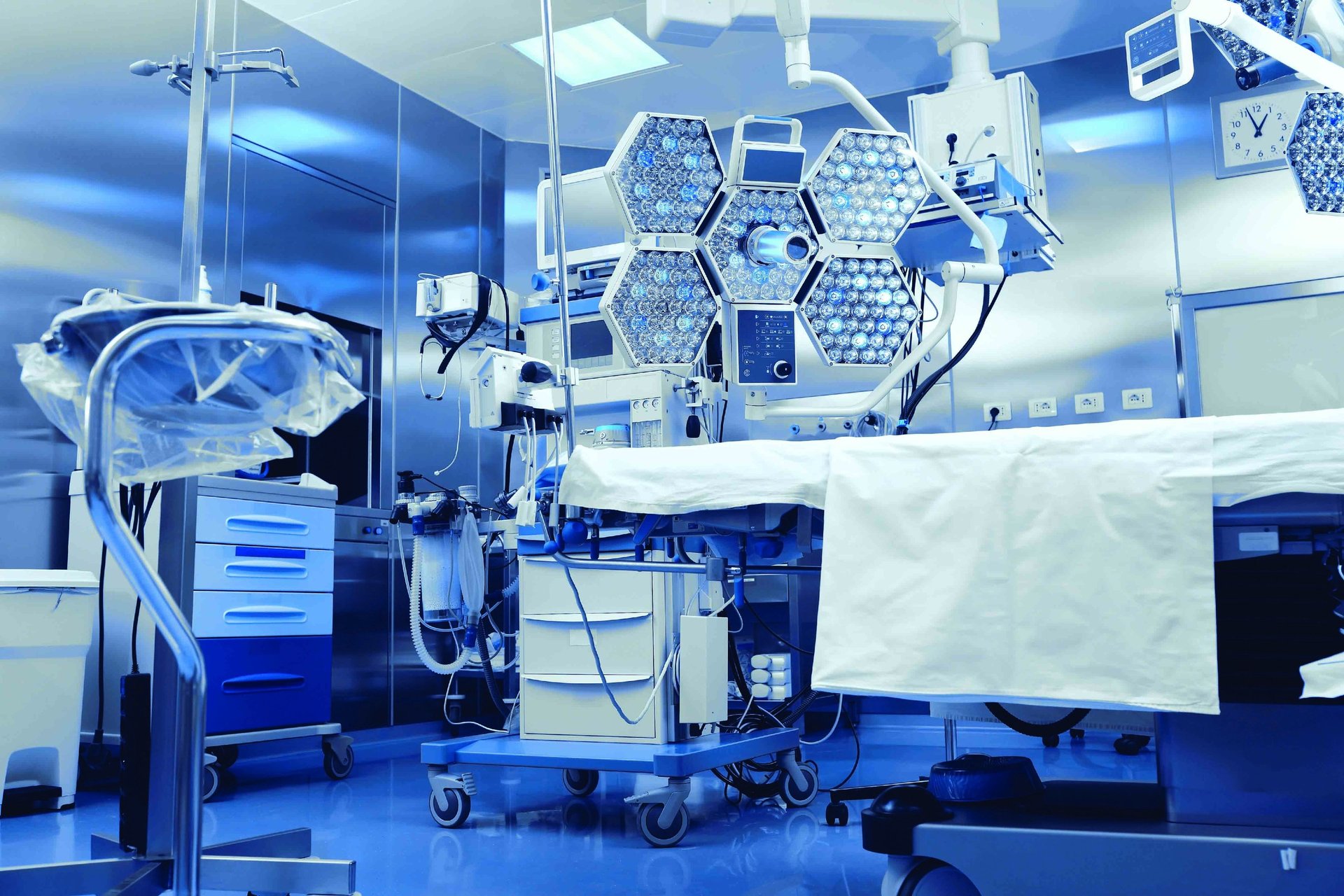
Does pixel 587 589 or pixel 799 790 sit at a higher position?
pixel 587 589

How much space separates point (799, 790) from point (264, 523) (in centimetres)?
208

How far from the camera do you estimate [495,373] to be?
285 centimetres

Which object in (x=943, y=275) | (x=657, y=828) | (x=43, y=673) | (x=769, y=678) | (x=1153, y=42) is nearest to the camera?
(x=1153, y=42)

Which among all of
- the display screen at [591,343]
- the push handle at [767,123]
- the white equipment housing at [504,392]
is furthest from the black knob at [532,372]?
the push handle at [767,123]

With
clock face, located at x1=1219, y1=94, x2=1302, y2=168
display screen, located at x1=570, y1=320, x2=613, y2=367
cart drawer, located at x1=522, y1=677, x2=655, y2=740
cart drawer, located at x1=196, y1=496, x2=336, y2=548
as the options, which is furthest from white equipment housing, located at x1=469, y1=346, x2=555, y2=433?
clock face, located at x1=1219, y1=94, x2=1302, y2=168

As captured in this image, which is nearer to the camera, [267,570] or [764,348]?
[764,348]

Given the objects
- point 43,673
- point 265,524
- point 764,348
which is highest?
point 764,348

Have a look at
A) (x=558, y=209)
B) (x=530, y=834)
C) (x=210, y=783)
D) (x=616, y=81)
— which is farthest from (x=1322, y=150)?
(x=616, y=81)

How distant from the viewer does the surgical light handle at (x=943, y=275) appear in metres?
2.38

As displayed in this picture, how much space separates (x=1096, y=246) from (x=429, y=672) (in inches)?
150

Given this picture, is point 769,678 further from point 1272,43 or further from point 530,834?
point 1272,43

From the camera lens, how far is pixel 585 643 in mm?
3326

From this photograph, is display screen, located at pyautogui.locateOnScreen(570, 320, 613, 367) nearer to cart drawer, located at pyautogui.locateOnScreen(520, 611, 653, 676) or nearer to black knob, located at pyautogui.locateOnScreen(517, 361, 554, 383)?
black knob, located at pyautogui.locateOnScreen(517, 361, 554, 383)

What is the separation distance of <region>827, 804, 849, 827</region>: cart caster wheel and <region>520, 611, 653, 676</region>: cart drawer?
25.7 inches
